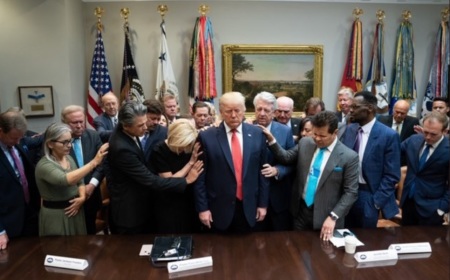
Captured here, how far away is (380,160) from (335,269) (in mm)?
1050

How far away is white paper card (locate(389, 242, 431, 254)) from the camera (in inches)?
77.4

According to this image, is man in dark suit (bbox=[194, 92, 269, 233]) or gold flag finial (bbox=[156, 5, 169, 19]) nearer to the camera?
man in dark suit (bbox=[194, 92, 269, 233])

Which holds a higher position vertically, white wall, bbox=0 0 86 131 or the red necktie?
white wall, bbox=0 0 86 131

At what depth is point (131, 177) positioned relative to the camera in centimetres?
228

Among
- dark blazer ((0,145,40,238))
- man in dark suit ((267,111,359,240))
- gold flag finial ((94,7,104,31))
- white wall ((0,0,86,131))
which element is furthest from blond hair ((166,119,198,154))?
gold flag finial ((94,7,104,31))

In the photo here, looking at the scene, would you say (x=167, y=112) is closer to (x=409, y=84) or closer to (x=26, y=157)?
(x=26, y=157)

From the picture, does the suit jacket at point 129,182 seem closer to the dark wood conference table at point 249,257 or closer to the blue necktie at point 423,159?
the dark wood conference table at point 249,257

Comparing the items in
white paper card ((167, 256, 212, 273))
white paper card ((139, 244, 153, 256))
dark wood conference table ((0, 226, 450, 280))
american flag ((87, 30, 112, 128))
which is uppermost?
american flag ((87, 30, 112, 128))

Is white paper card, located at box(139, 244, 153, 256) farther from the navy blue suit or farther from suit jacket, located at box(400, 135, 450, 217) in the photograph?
suit jacket, located at box(400, 135, 450, 217)

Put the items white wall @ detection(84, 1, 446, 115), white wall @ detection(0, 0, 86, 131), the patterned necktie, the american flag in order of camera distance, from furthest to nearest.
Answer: white wall @ detection(84, 1, 446, 115) < the american flag < white wall @ detection(0, 0, 86, 131) < the patterned necktie

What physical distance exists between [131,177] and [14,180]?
0.84 m

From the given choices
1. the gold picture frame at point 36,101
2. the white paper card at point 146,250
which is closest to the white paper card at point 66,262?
the white paper card at point 146,250

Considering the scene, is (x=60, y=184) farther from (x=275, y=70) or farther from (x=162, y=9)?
→ (x=275, y=70)

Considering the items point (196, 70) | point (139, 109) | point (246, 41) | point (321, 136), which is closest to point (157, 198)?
point (139, 109)
